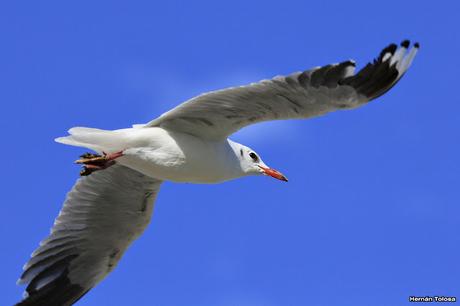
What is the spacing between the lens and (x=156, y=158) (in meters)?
9.91

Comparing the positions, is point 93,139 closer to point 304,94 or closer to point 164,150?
point 164,150

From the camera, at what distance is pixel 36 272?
38.0 feet

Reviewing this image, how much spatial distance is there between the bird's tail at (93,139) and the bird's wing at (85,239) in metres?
1.29

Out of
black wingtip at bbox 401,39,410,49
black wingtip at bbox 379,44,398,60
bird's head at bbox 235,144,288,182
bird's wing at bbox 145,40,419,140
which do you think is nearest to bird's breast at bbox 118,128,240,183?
bird's head at bbox 235,144,288,182

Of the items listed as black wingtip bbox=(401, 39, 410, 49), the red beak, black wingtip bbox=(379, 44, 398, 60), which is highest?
black wingtip bbox=(401, 39, 410, 49)

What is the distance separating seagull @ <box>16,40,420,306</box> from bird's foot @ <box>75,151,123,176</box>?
0.01m

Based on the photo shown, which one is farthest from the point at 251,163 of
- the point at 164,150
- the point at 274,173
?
the point at 164,150

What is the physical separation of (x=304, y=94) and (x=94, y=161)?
2.47 meters

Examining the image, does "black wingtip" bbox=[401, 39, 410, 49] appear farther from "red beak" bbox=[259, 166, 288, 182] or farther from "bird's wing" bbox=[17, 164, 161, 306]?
"bird's wing" bbox=[17, 164, 161, 306]

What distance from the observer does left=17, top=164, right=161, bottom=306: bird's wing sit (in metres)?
11.3

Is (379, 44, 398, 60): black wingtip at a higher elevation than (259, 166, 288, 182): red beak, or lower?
higher

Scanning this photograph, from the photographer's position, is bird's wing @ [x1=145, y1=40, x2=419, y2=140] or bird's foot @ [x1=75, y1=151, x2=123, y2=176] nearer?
bird's wing @ [x1=145, y1=40, x2=419, y2=140]

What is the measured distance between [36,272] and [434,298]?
4.64 m

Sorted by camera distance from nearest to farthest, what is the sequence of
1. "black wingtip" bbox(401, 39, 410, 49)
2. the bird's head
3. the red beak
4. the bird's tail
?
"black wingtip" bbox(401, 39, 410, 49), the bird's tail, the bird's head, the red beak
